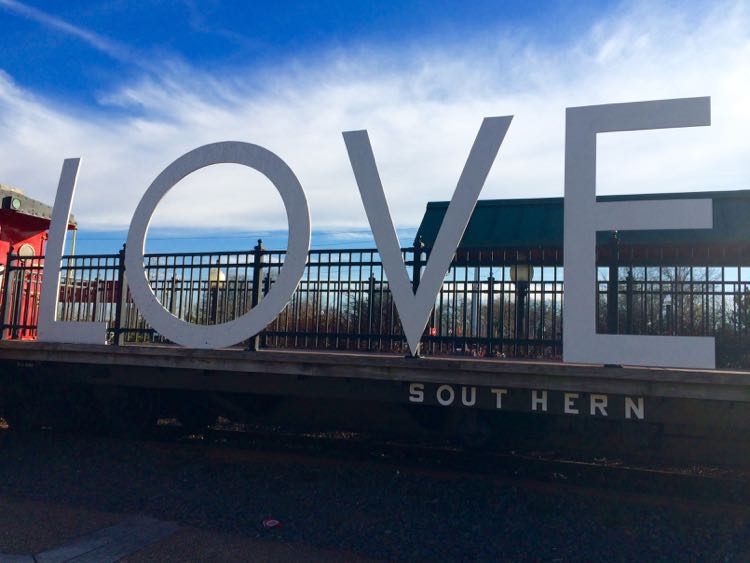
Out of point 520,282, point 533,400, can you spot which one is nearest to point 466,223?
point 520,282

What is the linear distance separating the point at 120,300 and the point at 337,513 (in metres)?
4.02

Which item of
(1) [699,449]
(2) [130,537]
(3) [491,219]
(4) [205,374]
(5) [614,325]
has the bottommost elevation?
(2) [130,537]

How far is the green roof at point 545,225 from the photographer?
41.0 feet

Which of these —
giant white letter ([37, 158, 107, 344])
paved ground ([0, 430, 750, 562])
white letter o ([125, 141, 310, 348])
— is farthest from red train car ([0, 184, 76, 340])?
paved ground ([0, 430, 750, 562])

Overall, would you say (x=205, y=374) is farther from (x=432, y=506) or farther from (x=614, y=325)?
(x=614, y=325)

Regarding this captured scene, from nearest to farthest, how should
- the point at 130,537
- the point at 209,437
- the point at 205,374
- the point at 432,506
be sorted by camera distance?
the point at 130,537, the point at 432,506, the point at 205,374, the point at 209,437

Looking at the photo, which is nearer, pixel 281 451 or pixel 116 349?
pixel 116 349

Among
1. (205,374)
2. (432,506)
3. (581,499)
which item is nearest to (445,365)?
(432,506)

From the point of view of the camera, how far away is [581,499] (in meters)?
6.08

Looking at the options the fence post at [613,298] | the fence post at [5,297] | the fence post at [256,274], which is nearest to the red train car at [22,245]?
the fence post at [5,297]

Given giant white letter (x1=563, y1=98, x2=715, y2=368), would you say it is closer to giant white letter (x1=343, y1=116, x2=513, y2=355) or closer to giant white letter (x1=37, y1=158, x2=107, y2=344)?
giant white letter (x1=343, y1=116, x2=513, y2=355)

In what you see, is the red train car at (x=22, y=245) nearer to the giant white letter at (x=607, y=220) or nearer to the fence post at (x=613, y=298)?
the giant white letter at (x=607, y=220)

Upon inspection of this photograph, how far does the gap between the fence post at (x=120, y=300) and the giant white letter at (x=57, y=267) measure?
0.42 meters

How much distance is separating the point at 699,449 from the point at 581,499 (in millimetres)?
1224
